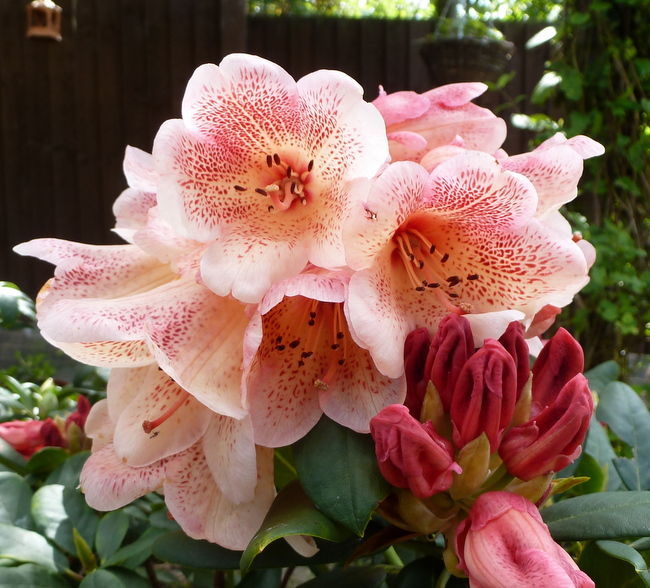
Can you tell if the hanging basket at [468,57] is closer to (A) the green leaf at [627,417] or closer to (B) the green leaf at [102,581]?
(A) the green leaf at [627,417]

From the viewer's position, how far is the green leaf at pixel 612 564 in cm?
52

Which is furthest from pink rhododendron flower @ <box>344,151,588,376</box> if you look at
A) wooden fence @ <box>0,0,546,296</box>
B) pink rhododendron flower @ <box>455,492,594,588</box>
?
wooden fence @ <box>0,0,546,296</box>

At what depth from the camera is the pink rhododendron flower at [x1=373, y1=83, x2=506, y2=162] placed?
0.59m

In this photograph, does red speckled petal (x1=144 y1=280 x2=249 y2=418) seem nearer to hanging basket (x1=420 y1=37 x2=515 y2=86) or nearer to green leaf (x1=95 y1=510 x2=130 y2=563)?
green leaf (x1=95 y1=510 x2=130 y2=563)

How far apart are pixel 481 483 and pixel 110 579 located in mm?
363

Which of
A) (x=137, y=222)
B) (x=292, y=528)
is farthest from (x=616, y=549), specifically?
(x=137, y=222)

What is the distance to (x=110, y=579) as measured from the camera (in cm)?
60

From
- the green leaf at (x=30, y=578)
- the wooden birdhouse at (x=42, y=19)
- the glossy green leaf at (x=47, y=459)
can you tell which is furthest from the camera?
the wooden birdhouse at (x=42, y=19)

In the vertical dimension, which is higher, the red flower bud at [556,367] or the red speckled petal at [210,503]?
the red flower bud at [556,367]

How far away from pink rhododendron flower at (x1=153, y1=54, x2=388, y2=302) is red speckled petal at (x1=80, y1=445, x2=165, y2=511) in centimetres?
19

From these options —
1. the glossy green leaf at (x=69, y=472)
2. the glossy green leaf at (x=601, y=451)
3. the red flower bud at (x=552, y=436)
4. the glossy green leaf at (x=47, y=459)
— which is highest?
the red flower bud at (x=552, y=436)

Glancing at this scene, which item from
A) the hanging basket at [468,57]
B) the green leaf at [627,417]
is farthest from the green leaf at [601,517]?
the hanging basket at [468,57]

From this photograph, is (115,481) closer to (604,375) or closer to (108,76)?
(604,375)

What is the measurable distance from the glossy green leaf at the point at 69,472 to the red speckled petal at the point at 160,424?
298 millimetres
